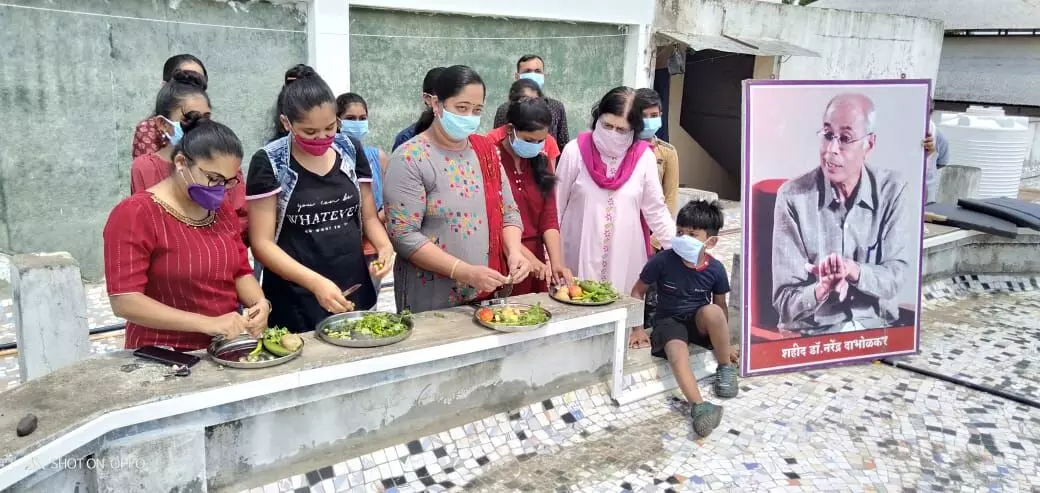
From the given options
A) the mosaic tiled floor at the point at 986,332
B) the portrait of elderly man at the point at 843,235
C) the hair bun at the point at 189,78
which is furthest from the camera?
the mosaic tiled floor at the point at 986,332

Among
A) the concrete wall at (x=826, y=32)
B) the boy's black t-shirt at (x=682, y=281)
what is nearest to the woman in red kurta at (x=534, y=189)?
the boy's black t-shirt at (x=682, y=281)

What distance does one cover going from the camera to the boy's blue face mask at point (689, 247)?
356 centimetres

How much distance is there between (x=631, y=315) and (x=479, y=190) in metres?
0.94

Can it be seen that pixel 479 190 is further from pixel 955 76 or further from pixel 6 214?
pixel 955 76

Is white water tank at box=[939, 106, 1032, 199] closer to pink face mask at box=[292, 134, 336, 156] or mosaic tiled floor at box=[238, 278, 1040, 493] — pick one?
mosaic tiled floor at box=[238, 278, 1040, 493]

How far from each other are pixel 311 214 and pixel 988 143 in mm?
9689

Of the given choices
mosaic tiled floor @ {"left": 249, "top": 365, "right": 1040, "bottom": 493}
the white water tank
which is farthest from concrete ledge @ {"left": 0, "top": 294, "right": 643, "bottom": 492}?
the white water tank

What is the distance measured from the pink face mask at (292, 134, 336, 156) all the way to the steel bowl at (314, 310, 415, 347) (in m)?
0.61

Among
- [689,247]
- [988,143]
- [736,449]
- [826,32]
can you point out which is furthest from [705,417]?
[826,32]

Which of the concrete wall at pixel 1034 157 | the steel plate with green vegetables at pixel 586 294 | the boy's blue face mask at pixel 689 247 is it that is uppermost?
the concrete wall at pixel 1034 157

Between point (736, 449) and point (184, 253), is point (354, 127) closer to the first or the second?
point (184, 253)

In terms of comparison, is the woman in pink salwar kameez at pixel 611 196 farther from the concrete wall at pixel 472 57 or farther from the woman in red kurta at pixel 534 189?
the concrete wall at pixel 472 57

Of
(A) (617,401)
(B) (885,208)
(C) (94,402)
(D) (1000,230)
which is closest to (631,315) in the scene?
(A) (617,401)

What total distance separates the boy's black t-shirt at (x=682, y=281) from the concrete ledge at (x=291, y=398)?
19.2 inches
